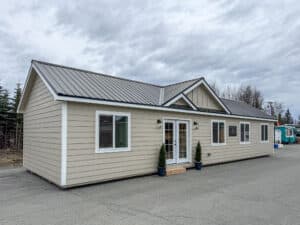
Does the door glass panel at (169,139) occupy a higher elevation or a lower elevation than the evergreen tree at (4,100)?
lower

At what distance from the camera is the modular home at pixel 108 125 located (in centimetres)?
655

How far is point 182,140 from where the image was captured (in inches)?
395

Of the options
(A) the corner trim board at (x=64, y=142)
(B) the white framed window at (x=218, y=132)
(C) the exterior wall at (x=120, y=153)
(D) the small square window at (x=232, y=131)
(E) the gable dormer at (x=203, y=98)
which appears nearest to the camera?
(A) the corner trim board at (x=64, y=142)

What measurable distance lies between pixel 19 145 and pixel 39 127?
9560 millimetres

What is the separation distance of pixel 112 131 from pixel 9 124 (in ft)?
42.5

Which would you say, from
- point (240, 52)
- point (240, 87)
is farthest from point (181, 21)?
point (240, 87)

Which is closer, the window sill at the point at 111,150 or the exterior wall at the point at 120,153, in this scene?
the exterior wall at the point at 120,153

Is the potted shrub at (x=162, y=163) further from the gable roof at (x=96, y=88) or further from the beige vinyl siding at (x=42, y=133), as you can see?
the beige vinyl siding at (x=42, y=133)

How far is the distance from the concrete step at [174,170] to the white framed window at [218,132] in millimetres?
2805

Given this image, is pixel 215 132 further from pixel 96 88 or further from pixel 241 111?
pixel 96 88

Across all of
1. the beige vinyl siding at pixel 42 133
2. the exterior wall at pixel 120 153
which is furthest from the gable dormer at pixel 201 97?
the beige vinyl siding at pixel 42 133

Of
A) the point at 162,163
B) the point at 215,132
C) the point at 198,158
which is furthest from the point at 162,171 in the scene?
the point at 215,132

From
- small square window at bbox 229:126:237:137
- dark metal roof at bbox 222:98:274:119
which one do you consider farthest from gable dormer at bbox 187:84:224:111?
dark metal roof at bbox 222:98:274:119

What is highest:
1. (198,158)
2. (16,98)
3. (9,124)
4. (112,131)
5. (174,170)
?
(16,98)
